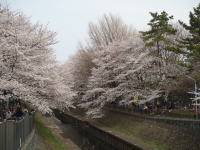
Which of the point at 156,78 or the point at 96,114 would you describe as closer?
the point at 156,78

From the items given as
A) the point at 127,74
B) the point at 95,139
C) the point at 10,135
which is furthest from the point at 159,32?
the point at 10,135

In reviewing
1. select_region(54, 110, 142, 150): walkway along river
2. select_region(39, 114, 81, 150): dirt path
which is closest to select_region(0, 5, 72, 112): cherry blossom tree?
select_region(39, 114, 81, 150): dirt path

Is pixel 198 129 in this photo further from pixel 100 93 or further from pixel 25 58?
pixel 100 93

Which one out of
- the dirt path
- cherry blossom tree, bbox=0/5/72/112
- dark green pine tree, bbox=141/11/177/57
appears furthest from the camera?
dark green pine tree, bbox=141/11/177/57

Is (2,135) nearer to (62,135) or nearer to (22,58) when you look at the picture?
(22,58)

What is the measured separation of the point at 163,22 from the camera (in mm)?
47719

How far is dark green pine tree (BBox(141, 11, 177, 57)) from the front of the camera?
46.8 m

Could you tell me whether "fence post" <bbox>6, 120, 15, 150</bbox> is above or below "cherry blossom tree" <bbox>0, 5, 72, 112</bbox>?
below

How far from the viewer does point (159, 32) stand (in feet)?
156

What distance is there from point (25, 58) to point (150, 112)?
80.9 feet

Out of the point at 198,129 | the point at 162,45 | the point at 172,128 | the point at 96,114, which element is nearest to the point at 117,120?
the point at 96,114

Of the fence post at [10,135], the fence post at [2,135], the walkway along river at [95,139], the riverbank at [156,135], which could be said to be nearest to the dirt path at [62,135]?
the walkway along river at [95,139]

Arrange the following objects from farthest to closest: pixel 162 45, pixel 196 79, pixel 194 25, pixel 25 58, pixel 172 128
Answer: pixel 162 45 → pixel 194 25 → pixel 196 79 → pixel 172 128 → pixel 25 58

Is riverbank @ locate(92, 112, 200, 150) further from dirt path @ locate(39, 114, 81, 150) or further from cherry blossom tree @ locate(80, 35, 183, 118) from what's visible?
cherry blossom tree @ locate(80, 35, 183, 118)
